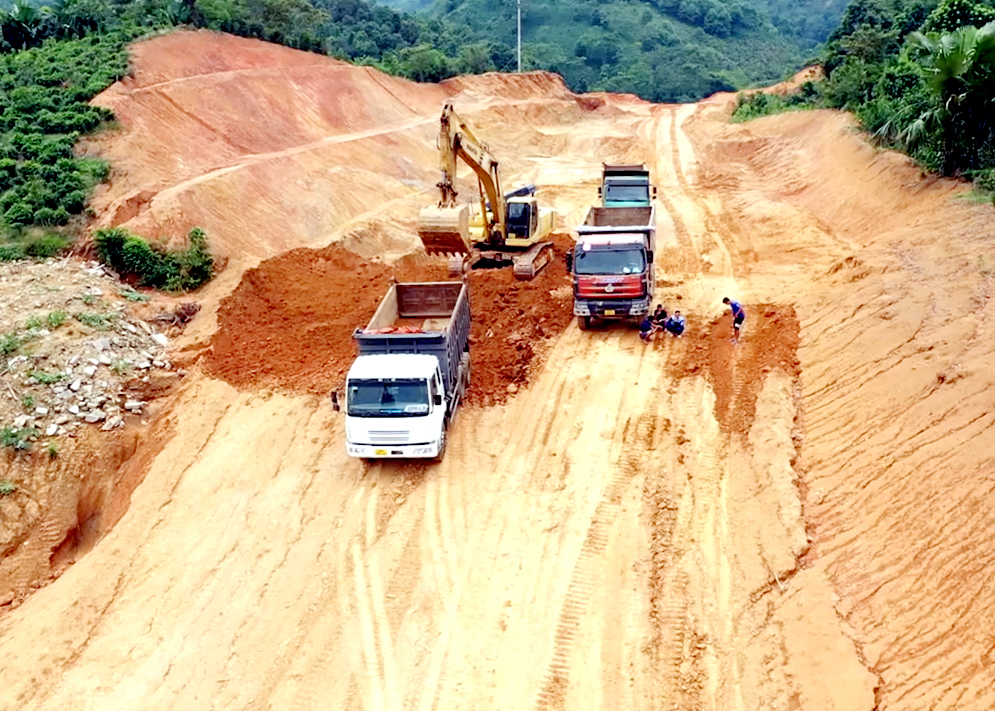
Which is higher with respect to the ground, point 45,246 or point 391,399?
point 391,399

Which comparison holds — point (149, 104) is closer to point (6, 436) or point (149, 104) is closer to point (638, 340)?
point (6, 436)

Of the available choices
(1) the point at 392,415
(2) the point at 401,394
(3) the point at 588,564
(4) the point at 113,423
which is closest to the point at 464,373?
(2) the point at 401,394

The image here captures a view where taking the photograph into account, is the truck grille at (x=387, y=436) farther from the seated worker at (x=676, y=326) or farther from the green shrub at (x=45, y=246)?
the green shrub at (x=45, y=246)

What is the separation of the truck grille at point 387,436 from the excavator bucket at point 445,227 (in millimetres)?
5648

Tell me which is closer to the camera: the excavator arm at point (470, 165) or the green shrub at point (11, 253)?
the excavator arm at point (470, 165)

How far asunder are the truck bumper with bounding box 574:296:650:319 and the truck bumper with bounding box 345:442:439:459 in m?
6.87

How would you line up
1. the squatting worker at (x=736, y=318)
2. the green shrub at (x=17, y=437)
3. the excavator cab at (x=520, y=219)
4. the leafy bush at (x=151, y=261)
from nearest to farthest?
the green shrub at (x=17, y=437)
the squatting worker at (x=736, y=318)
the leafy bush at (x=151, y=261)
the excavator cab at (x=520, y=219)

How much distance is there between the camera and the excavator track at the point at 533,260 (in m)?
25.0

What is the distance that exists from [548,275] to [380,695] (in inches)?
644

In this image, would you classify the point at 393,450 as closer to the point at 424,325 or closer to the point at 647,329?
the point at 424,325

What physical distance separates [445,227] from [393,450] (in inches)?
234

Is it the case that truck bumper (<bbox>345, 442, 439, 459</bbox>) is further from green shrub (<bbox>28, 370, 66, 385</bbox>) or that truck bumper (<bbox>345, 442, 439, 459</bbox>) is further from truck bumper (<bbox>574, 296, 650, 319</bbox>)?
green shrub (<bbox>28, 370, 66, 385</bbox>)

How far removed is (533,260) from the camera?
25.6 meters

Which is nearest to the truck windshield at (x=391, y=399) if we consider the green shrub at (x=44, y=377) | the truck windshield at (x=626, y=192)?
the green shrub at (x=44, y=377)
